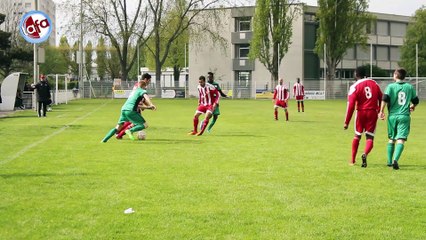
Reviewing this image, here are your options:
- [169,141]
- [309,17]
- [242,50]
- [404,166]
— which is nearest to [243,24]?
[242,50]

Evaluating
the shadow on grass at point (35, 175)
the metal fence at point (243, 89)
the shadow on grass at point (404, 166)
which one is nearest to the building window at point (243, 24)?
the metal fence at point (243, 89)

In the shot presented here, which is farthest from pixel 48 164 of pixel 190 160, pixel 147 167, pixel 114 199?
pixel 114 199

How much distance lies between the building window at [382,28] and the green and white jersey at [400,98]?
76184mm

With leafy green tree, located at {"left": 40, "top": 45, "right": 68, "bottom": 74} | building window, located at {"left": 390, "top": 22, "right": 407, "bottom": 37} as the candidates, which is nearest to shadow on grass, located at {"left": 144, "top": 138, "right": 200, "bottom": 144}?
building window, located at {"left": 390, "top": 22, "right": 407, "bottom": 37}

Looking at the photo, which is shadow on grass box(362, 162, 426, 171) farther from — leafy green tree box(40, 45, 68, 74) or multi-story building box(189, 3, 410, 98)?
leafy green tree box(40, 45, 68, 74)

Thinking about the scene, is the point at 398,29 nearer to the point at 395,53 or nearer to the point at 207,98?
the point at 395,53

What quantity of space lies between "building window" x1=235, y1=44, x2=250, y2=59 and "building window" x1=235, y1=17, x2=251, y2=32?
203 centimetres

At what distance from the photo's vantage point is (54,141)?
51.1 feet

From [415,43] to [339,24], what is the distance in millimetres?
14708

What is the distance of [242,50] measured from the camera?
253ft

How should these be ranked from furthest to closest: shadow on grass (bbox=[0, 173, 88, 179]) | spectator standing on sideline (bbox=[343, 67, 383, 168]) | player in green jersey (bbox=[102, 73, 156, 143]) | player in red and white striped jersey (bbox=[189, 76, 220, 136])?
player in red and white striped jersey (bbox=[189, 76, 220, 136])
player in green jersey (bbox=[102, 73, 156, 143])
spectator standing on sideline (bbox=[343, 67, 383, 168])
shadow on grass (bbox=[0, 173, 88, 179])

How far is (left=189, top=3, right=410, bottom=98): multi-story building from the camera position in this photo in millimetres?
74000

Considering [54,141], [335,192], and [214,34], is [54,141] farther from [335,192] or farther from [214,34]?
[214,34]

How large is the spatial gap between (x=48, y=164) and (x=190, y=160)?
264 centimetres
